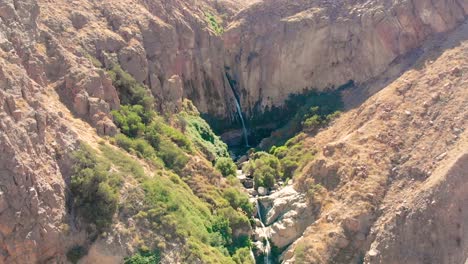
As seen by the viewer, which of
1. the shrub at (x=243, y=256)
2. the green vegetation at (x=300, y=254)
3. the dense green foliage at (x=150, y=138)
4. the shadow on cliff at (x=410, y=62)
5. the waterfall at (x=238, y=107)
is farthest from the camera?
the waterfall at (x=238, y=107)

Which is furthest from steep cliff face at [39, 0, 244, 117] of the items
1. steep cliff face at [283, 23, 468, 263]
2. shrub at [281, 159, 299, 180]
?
steep cliff face at [283, 23, 468, 263]

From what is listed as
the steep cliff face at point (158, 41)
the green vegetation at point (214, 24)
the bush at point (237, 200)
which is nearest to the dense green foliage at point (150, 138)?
the bush at point (237, 200)

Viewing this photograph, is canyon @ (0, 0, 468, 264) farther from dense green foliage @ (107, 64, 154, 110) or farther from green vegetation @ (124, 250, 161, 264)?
green vegetation @ (124, 250, 161, 264)

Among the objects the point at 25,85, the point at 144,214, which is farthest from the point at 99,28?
the point at 144,214

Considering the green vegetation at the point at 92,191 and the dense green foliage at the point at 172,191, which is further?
the dense green foliage at the point at 172,191

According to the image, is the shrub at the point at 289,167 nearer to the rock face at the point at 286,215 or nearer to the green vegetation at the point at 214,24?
the rock face at the point at 286,215

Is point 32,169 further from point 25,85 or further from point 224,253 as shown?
point 224,253

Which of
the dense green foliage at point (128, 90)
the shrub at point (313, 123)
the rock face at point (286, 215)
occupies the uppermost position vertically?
the dense green foliage at point (128, 90)
